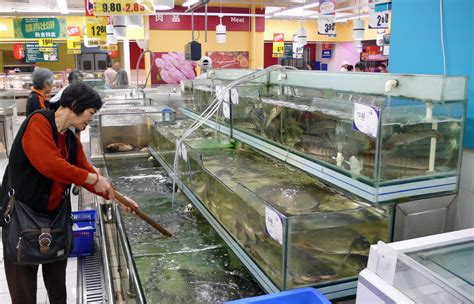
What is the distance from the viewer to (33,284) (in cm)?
294

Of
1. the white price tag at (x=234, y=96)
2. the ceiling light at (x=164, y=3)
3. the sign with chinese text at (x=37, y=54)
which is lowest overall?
the white price tag at (x=234, y=96)

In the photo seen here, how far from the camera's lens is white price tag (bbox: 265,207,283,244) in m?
1.98

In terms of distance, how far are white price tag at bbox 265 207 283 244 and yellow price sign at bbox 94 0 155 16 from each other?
5255 millimetres

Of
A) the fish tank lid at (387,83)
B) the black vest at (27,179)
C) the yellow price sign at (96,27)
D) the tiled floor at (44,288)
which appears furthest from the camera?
the yellow price sign at (96,27)

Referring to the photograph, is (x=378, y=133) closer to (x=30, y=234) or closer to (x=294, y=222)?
(x=294, y=222)

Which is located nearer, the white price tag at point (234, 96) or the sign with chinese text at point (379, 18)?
the white price tag at point (234, 96)

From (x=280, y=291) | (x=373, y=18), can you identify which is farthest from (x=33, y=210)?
(x=373, y=18)

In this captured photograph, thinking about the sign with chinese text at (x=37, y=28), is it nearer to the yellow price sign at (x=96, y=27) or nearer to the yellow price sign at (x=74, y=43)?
the yellow price sign at (x=74, y=43)

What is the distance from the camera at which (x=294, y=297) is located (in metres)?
1.89

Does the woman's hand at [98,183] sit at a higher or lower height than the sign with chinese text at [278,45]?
lower

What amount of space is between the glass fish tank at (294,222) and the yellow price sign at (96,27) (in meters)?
10.1

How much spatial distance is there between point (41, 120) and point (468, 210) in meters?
2.42

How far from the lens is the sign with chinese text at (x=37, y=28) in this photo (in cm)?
1661

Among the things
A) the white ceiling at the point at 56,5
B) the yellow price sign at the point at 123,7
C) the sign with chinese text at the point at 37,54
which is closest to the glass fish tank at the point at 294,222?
the yellow price sign at the point at 123,7
